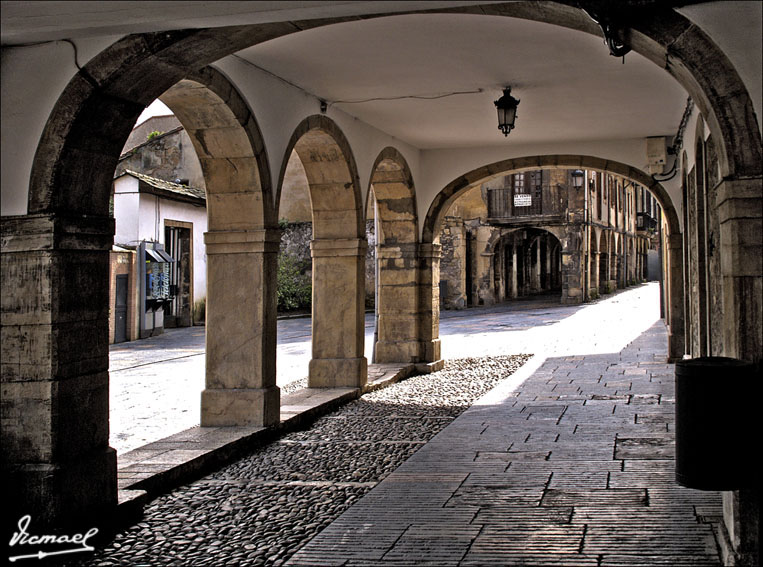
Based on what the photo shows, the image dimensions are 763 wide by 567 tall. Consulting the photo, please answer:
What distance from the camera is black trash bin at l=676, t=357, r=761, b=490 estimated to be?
3.12 m

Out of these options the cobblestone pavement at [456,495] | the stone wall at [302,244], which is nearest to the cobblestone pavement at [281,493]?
the cobblestone pavement at [456,495]

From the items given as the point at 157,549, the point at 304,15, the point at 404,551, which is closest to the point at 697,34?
the point at 304,15

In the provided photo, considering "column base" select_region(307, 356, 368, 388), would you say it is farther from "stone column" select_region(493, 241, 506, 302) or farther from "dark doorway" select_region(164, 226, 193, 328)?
"stone column" select_region(493, 241, 506, 302)

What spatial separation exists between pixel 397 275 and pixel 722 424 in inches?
305

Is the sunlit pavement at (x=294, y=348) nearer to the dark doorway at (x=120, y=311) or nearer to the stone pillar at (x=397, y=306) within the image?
the dark doorway at (x=120, y=311)

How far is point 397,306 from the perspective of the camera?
10.8m

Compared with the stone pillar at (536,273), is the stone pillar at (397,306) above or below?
below

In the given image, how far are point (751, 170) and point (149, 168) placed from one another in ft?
71.1

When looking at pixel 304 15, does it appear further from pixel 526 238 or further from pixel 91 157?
pixel 526 238

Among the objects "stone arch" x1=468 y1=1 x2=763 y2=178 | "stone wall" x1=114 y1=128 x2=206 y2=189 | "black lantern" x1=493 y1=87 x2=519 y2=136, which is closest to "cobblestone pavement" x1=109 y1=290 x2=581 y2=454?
"black lantern" x1=493 y1=87 x2=519 y2=136

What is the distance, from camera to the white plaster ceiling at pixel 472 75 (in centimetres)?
577

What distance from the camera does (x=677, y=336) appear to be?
10188 millimetres

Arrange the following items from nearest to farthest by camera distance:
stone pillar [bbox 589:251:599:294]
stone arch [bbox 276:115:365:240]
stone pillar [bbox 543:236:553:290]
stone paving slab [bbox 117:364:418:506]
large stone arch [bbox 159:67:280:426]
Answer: stone paving slab [bbox 117:364:418:506] → large stone arch [bbox 159:67:280:426] → stone arch [bbox 276:115:365:240] → stone pillar [bbox 589:251:599:294] → stone pillar [bbox 543:236:553:290]

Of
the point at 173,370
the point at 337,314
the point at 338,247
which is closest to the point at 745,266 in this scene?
the point at 338,247
